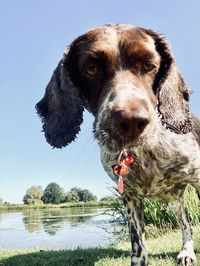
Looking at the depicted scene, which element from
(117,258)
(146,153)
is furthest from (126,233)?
(146,153)

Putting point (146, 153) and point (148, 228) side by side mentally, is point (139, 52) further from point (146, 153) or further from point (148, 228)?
point (148, 228)

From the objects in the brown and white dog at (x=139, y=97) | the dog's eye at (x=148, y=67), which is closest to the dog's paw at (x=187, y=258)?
the brown and white dog at (x=139, y=97)

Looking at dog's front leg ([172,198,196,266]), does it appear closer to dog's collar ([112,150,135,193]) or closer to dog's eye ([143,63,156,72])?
dog's collar ([112,150,135,193])

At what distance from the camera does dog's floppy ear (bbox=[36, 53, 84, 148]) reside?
4531 mm

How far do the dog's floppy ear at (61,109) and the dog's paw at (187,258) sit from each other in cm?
165

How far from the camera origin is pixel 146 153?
4.79m

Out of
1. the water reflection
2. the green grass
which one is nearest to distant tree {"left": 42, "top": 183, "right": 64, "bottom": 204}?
the water reflection

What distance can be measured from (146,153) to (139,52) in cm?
123

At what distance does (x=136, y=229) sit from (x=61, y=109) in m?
1.50

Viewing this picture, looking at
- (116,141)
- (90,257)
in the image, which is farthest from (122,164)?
(90,257)

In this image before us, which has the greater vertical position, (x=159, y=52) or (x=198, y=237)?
(x=159, y=52)

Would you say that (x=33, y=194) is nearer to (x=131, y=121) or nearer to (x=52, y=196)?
(x=52, y=196)

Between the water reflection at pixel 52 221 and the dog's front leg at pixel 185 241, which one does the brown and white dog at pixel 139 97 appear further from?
the water reflection at pixel 52 221

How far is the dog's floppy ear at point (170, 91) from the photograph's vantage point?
15.1 ft
